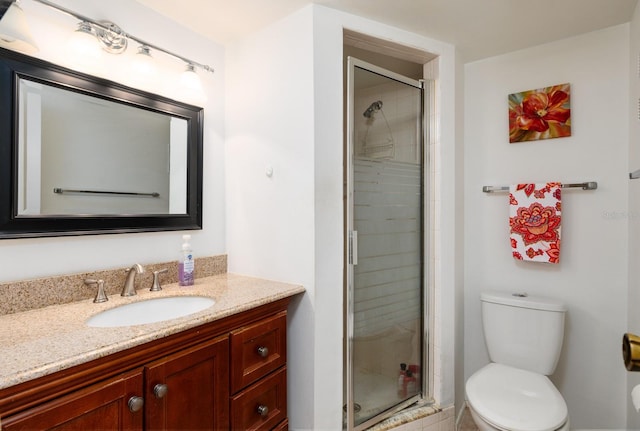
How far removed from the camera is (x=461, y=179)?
6.91 feet

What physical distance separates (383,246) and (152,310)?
3.90 feet

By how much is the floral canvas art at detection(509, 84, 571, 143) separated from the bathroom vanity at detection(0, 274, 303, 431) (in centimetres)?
166

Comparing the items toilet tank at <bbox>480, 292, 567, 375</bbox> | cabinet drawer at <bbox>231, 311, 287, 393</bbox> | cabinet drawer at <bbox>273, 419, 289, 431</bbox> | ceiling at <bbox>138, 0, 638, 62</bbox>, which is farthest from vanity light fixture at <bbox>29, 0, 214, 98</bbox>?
toilet tank at <bbox>480, 292, 567, 375</bbox>

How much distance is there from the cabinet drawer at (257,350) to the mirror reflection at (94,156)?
0.75m

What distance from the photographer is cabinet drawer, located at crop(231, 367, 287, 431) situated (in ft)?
4.09

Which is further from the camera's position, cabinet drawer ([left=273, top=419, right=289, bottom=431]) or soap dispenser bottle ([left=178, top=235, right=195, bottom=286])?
soap dispenser bottle ([left=178, top=235, right=195, bottom=286])

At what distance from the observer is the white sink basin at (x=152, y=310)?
49.3 inches

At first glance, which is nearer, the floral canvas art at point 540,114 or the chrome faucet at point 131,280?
the chrome faucet at point 131,280

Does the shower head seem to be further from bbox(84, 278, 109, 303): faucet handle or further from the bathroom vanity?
bbox(84, 278, 109, 303): faucet handle

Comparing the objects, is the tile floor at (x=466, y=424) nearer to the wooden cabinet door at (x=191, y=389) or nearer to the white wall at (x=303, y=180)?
the white wall at (x=303, y=180)

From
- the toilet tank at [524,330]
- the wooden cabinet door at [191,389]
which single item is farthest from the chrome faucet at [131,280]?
the toilet tank at [524,330]

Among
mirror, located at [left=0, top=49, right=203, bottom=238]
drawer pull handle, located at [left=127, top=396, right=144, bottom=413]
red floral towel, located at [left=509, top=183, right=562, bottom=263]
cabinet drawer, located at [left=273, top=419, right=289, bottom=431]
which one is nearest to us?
drawer pull handle, located at [left=127, top=396, right=144, bottom=413]

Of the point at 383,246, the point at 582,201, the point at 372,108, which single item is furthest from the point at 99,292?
the point at 582,201

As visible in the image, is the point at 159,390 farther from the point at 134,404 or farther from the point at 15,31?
the point at 15,31
